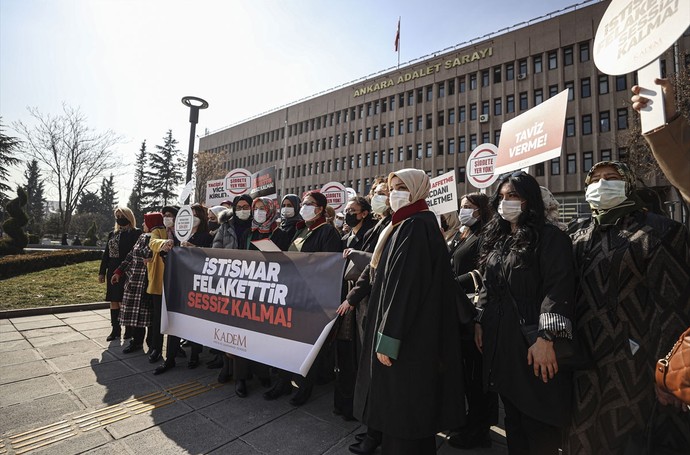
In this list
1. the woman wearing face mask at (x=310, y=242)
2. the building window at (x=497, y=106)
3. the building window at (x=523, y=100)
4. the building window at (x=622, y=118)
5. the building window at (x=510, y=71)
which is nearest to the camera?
the woman wearing face mask at (x=310, y=242)

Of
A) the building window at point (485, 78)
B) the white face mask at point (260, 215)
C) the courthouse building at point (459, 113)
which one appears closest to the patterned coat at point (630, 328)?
the white face mask at point (260, 215)

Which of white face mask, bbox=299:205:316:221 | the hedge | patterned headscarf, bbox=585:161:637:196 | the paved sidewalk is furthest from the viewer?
the hedge

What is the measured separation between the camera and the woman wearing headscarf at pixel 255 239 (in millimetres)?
3918

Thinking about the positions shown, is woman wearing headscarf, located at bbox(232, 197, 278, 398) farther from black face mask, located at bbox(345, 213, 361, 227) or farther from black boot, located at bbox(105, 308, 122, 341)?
black boot, located at bbox(105, 308, 122, 341)

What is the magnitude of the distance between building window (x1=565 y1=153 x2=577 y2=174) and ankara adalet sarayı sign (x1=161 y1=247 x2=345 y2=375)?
33588 millimetres

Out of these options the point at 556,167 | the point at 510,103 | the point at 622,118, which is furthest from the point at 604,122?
the point at 510,103

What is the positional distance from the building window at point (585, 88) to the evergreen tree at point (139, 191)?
2276 inches

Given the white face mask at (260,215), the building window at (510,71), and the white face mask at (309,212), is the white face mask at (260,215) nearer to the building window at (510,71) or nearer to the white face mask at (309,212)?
the white face mask at (309,212)

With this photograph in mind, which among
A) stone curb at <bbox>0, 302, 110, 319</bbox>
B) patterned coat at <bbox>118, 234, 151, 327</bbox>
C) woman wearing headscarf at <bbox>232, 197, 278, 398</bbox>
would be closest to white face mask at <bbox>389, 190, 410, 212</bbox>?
woman wearing headscarf at <bbox>232, 197, 278, 398</bbox>

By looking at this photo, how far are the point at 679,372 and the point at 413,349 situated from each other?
1.22 m

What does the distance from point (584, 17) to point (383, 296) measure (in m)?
39.0

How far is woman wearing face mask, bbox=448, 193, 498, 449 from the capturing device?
9.55 ft

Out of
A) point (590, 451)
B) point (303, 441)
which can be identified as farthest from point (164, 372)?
point (590, 451)

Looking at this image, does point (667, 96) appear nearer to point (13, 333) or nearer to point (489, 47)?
point (13, 333)
